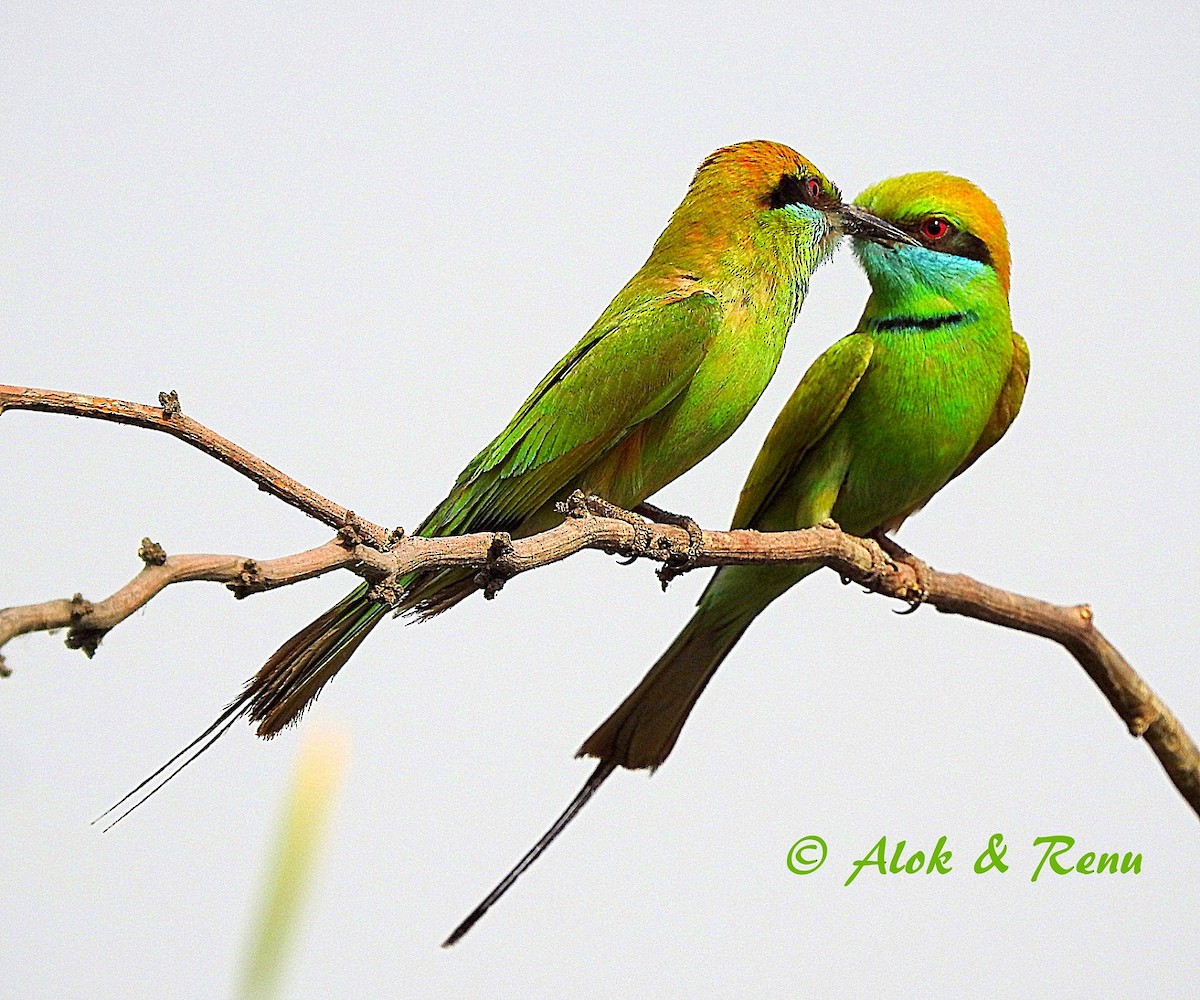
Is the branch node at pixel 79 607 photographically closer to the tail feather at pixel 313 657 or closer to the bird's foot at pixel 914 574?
the tail feather at pixel 313 657

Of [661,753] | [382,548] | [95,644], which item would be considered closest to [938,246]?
[661,753]

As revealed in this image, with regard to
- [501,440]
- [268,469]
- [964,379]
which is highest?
[964,379]

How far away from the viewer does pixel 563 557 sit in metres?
1.45

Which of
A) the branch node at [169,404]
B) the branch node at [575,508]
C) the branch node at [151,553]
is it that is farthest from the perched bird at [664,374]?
the branch node at [151,553]

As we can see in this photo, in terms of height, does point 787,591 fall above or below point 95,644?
above

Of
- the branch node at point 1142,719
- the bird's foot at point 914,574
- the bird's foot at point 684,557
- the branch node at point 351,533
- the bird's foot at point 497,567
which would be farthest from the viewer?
the bird's foot at point 914,574

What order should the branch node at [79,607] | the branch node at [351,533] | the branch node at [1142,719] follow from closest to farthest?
the branch node at [79,607] < the branch node at [351,533] < the branch node at [1142,719]

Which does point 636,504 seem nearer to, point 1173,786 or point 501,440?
point 501,440

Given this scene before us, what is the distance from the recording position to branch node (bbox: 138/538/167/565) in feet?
2.99

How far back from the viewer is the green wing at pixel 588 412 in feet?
6.48

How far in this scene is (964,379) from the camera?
7.22 ft

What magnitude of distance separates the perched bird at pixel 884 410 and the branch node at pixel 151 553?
4.27 feet

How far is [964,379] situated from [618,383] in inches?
24.1

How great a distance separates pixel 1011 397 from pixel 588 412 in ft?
2.68
